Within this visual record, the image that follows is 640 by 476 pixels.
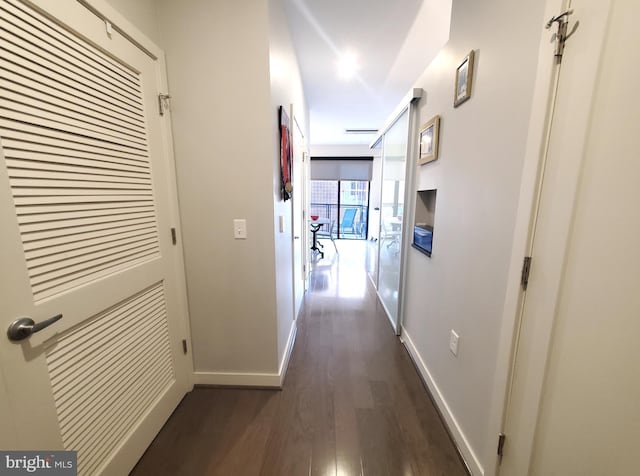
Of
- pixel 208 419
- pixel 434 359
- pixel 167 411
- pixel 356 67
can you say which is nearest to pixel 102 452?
pixel 167 411

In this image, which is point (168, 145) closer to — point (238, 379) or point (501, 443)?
point (238, 379)

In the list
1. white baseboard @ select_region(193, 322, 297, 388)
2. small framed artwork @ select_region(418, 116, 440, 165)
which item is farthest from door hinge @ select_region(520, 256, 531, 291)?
white baseboard @ select_region(193, 322, 297, 388)

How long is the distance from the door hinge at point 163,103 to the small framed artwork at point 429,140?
1.69 m

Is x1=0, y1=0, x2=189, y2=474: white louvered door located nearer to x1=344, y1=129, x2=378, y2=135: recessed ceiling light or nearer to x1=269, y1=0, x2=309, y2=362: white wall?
x1=269, y1=0, x2=309, y2=362: white wall

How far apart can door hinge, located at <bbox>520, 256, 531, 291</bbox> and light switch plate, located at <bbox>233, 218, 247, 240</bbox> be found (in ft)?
4.56

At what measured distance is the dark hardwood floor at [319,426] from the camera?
1250 mm

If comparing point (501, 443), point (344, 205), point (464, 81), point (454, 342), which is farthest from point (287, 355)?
point (344, 205)

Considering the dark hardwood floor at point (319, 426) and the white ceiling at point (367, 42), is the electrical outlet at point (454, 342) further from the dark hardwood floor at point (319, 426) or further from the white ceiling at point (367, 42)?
the white ceiling at point (367, 42)

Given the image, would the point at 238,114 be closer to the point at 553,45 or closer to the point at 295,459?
the point at 553,45

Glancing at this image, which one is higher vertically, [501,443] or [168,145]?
[168,145]

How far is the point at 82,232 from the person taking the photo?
37.9 inches

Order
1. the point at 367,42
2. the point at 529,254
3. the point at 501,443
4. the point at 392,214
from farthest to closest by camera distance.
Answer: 1. the point at 392,214
2. the point at 367,42
3. the point at 501,443
4. the point at 529,254

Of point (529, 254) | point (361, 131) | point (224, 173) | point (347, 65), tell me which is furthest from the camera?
point (361, 131)

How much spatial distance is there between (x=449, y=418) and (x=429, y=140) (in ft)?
5.95
